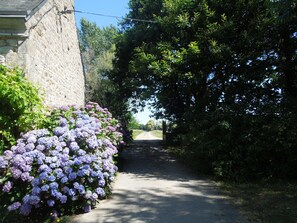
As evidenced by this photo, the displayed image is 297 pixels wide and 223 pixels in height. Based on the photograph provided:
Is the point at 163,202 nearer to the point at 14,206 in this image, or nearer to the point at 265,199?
the point at 265,199

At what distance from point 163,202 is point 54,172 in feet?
8.04

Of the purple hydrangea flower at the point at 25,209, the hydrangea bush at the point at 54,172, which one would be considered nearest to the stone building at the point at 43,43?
the hydrangea bush at the point at 54,172

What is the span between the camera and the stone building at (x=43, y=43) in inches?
289

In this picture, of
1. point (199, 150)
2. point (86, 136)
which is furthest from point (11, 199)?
point (199, 150)

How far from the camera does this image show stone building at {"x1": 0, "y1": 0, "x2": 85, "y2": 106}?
7.35m

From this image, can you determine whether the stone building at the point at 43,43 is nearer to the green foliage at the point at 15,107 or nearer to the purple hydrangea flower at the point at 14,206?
the green foliage at the point at 15,107

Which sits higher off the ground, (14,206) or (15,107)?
(15,107)

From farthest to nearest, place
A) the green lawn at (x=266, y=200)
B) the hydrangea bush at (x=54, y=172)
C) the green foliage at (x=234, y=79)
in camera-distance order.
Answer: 1. the green foliage at (x=234, y=79)
2. the green lawn at (x=266, y=200)
3. the hydrangea bush at (x=54, y=172)

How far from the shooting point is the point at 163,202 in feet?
20.5

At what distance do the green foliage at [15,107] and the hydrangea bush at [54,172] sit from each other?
0.90 metres

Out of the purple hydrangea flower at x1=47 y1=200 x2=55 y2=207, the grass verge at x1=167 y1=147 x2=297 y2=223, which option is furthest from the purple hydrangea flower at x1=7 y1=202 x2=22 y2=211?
the grass verge at x1=167 y1=147 x2=297 y2=223

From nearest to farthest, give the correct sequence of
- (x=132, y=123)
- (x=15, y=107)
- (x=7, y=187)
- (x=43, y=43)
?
(x=7, y=187)
(x=15, y=107)
(x=43, y=43)
(x=132, y=123)

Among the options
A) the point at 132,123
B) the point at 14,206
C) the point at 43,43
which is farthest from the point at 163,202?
the point at 132,123

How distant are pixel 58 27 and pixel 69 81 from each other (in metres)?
2.75
